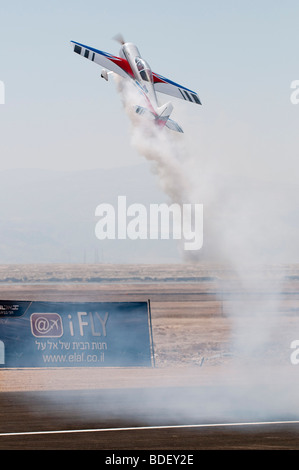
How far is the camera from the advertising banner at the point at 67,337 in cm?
3316

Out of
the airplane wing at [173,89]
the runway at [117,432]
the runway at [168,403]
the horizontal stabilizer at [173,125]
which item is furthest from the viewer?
the airplane wing at [173,89]

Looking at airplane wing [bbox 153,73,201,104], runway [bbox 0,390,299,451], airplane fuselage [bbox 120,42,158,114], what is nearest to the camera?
runway [bbox 0,390,299,451]

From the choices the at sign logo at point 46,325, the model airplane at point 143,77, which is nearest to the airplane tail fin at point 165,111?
the model airplane at point 143,77

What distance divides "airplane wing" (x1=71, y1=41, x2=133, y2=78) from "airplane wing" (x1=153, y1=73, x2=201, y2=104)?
7.14 ft

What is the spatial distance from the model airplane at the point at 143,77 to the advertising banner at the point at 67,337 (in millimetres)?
15138

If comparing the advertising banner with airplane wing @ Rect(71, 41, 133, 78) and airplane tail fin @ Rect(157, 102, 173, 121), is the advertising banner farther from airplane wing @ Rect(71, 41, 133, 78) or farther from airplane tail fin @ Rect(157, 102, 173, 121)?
airplane wing @ Rect(71, 41, 133, 78)

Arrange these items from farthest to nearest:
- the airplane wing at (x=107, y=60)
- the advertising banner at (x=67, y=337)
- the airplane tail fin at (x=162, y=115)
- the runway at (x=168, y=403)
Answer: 1. the airplane wing at (x=107, y=60)
2. the airplane tail fin at (x=162, y=115)
3. the advertising banner at (x=67, y=337)
4. the runway at (x=168, y=403)

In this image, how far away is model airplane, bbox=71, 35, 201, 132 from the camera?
4588cm

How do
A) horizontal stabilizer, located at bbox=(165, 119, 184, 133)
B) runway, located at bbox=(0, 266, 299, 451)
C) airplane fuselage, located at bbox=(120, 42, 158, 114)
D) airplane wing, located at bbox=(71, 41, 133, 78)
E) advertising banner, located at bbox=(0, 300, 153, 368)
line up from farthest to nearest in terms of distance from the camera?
1. airplane wing, located at bbox=(71, 41, 133, 78)
2. airplane fuselage, located at bbox=(120, 42, 158, 114)
3. horizontal stabilizer, located at bbox=(165, 119, 184, 133)
4. advertising banner, located at bbox=(0, 300, 153, 368)
5. runway, located at bbox=(0, 266, 299, 451)

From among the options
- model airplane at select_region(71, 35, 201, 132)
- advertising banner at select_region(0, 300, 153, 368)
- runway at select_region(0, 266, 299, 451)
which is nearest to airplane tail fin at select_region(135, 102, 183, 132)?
model airplane at select_region(71, 35, 201, 132)

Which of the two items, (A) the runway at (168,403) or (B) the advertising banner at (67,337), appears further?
(B) the advertising banner at (67,337)

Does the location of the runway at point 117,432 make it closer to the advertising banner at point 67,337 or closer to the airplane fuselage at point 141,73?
the advertising banner at point 67,337

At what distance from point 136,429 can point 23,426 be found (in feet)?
11.6
